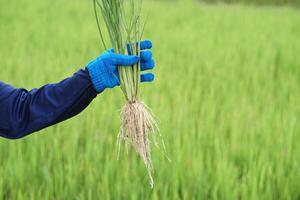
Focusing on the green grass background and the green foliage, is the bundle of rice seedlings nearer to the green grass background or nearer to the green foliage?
the green foliage

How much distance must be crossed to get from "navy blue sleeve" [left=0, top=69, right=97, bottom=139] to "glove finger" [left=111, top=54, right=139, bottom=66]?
0.09 meters

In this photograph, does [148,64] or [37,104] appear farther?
[148,64]

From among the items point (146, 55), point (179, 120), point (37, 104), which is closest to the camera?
point (37, 104)

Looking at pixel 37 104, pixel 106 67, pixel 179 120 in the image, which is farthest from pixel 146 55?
pixel 179 120

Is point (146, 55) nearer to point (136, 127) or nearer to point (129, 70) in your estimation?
point (129, 70)

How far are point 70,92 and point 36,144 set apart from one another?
102 centimetres

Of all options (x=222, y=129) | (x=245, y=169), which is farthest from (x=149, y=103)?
(x=245, y=169)

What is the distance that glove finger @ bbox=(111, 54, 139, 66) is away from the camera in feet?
3.75

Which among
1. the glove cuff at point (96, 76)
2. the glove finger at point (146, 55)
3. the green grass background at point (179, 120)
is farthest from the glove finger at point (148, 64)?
the green grass background at point (179, 120)

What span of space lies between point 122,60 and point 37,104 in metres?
0.23

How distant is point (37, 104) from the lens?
3.52ft

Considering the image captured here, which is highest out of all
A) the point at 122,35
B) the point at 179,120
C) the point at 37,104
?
the point at 122,35

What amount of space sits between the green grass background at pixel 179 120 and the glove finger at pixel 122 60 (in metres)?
0.51

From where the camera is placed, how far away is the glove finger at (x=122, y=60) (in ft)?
3.75
